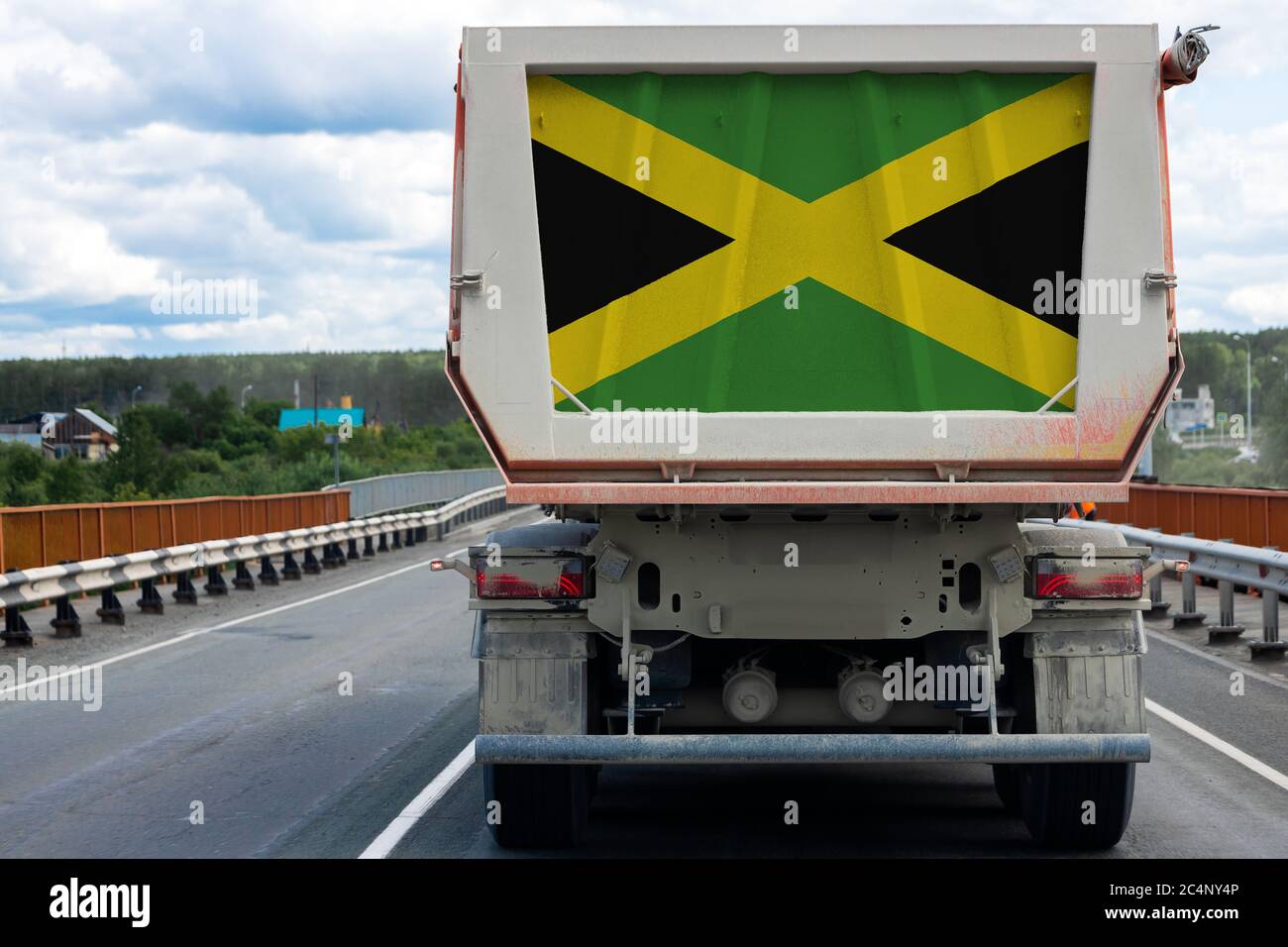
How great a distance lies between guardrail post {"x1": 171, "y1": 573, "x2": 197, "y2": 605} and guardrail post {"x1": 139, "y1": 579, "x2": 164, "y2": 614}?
2.72 ft

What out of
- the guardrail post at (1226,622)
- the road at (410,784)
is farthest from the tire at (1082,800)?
the guardrail post at (1226,622)

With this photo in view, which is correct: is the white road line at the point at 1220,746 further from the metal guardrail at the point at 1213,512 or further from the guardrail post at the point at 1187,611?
the metal guardrail at the point at 1213,512

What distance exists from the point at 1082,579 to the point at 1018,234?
4.92 ft

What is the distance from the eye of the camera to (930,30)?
653 centimetres

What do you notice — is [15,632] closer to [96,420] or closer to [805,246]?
Result: [805,246]

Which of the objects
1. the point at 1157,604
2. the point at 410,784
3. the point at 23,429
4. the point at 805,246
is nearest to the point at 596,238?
the point at 805,246

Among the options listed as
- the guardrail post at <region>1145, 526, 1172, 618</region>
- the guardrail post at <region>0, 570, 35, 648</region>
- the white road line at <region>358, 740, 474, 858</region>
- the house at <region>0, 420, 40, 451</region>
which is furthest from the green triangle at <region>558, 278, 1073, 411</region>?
the house at <region>0, 420, 40, 451</region>

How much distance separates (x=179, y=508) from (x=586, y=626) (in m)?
18.3

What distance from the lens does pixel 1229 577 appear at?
14.5 m

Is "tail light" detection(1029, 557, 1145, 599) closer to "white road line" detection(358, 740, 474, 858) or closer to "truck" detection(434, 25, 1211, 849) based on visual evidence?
"truck" detection(434, 25, 1211, 849)

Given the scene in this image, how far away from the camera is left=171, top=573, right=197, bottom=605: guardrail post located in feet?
68.9
